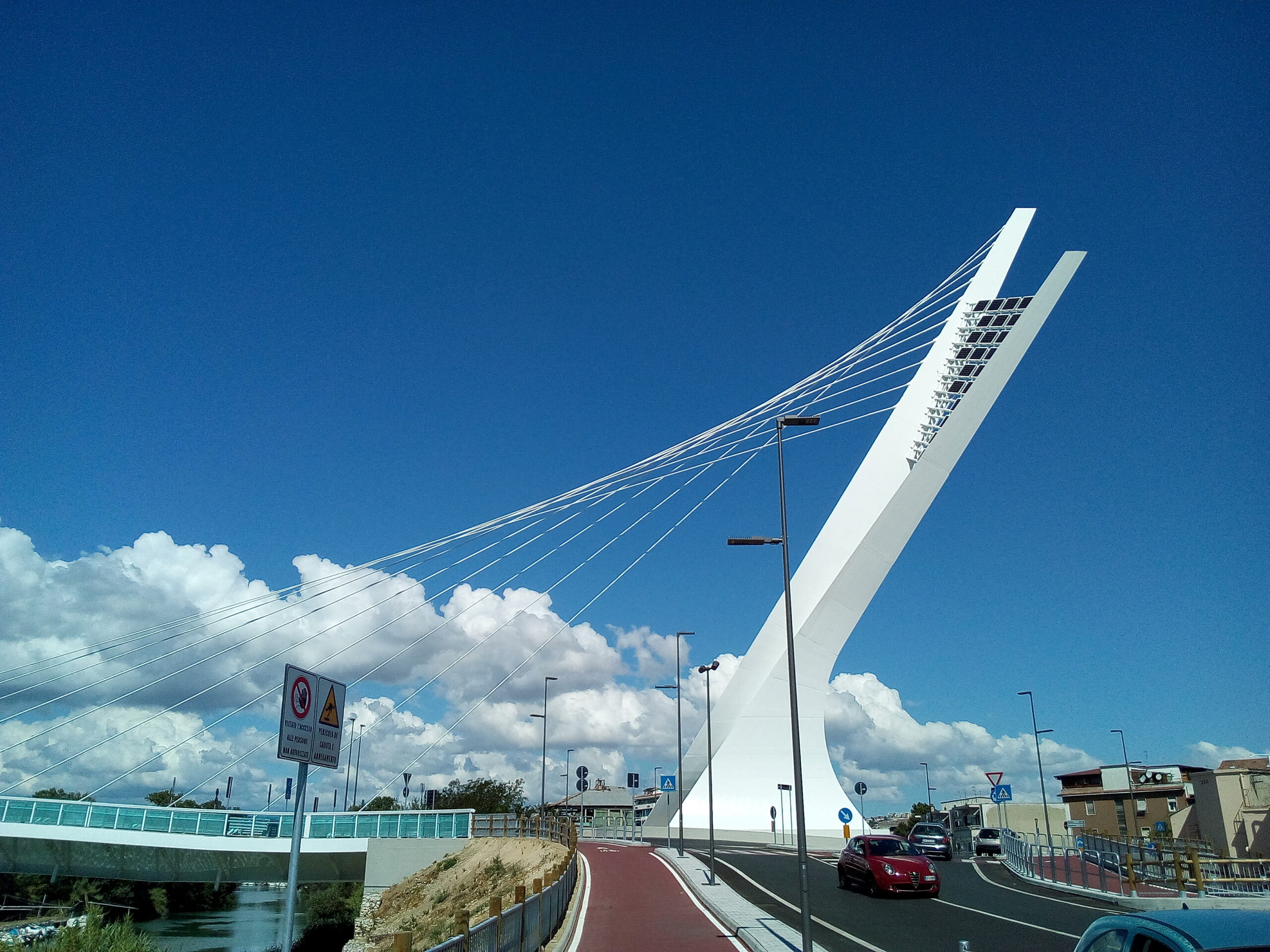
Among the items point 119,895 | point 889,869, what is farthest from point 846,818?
point 119,895

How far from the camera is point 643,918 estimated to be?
17.7 meters

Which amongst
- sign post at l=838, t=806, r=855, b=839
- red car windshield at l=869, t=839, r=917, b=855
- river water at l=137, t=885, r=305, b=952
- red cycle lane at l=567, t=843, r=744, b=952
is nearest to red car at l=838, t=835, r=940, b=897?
red car windshield at l=869, t=839, r=917, b=855

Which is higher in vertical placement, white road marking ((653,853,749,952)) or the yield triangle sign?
the yield triangle sign

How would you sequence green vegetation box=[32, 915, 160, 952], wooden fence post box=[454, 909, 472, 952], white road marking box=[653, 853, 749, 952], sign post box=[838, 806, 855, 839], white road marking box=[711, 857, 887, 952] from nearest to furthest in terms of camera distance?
wooden fence post box=[454, 909, 472, 952]
green vegetation box=[32, 915, 160, 952]
white road marking box=[711, 857, 887, 952]
white road marking box=[653, 853, 749, 952]
sign post box=[838, 806, 855, 839]

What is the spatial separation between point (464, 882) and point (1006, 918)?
74.2ft

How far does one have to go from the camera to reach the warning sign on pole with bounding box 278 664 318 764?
263 inches

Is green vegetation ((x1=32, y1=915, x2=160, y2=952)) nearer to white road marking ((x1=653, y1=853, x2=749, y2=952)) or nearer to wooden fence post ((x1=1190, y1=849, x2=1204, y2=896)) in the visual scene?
white road marking ((x1=653, y1=853, x2=749, y2=952))

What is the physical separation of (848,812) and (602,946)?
19367mm

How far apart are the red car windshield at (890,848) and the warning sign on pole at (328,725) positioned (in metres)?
17.5

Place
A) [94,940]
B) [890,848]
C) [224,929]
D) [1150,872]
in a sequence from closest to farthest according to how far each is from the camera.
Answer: [94,940], [890,848], [1150,872], [224,929]

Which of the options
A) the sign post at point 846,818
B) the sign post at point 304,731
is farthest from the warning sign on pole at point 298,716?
the sign post at point 846,818

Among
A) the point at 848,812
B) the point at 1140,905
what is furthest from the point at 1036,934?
the point at 848,812

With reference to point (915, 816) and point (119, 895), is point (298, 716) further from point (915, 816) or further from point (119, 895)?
point (915, 816)

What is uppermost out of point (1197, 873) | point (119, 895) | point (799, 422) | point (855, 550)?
point (855, 550)
